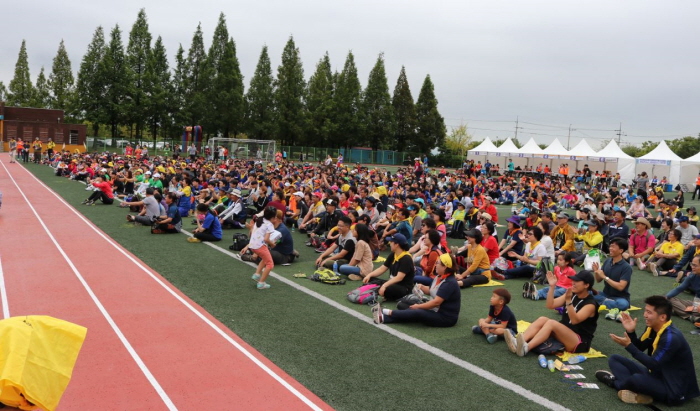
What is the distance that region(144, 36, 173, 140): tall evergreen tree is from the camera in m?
55.8

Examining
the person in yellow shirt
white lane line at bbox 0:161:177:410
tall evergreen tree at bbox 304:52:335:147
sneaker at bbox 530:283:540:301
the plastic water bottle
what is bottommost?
white lane line at bbox 0:161:177:410

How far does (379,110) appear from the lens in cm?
6462

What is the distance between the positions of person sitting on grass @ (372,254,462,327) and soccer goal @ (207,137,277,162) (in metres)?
37.5

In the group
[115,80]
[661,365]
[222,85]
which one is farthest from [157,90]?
[661,365]

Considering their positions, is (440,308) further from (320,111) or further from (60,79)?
(60,79)

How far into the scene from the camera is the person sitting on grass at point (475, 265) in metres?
10.2

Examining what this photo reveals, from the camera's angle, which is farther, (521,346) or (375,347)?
(375,347)

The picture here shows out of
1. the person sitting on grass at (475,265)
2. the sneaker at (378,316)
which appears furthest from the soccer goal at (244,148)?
the sneaker at (378,316)

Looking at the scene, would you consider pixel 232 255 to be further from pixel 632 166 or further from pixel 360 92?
pixel 360 92

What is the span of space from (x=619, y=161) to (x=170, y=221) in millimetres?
37957

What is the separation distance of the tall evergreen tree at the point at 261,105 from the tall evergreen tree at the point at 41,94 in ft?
94.0

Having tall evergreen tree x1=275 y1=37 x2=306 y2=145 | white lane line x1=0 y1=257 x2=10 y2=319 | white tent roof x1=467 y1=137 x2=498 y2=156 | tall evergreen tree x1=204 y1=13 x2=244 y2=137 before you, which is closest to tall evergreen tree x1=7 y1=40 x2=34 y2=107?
tall evergreen tree x1=204 y1=13 x2=244 y2=137

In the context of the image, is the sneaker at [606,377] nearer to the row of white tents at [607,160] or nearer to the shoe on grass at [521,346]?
the shoe on grass at [521,346]

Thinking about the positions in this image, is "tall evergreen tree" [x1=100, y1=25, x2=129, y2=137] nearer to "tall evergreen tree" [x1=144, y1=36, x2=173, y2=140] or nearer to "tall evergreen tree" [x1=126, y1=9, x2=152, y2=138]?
"tall evergreen tree" [x1=126, y1=9, x2=152, y2=138]
